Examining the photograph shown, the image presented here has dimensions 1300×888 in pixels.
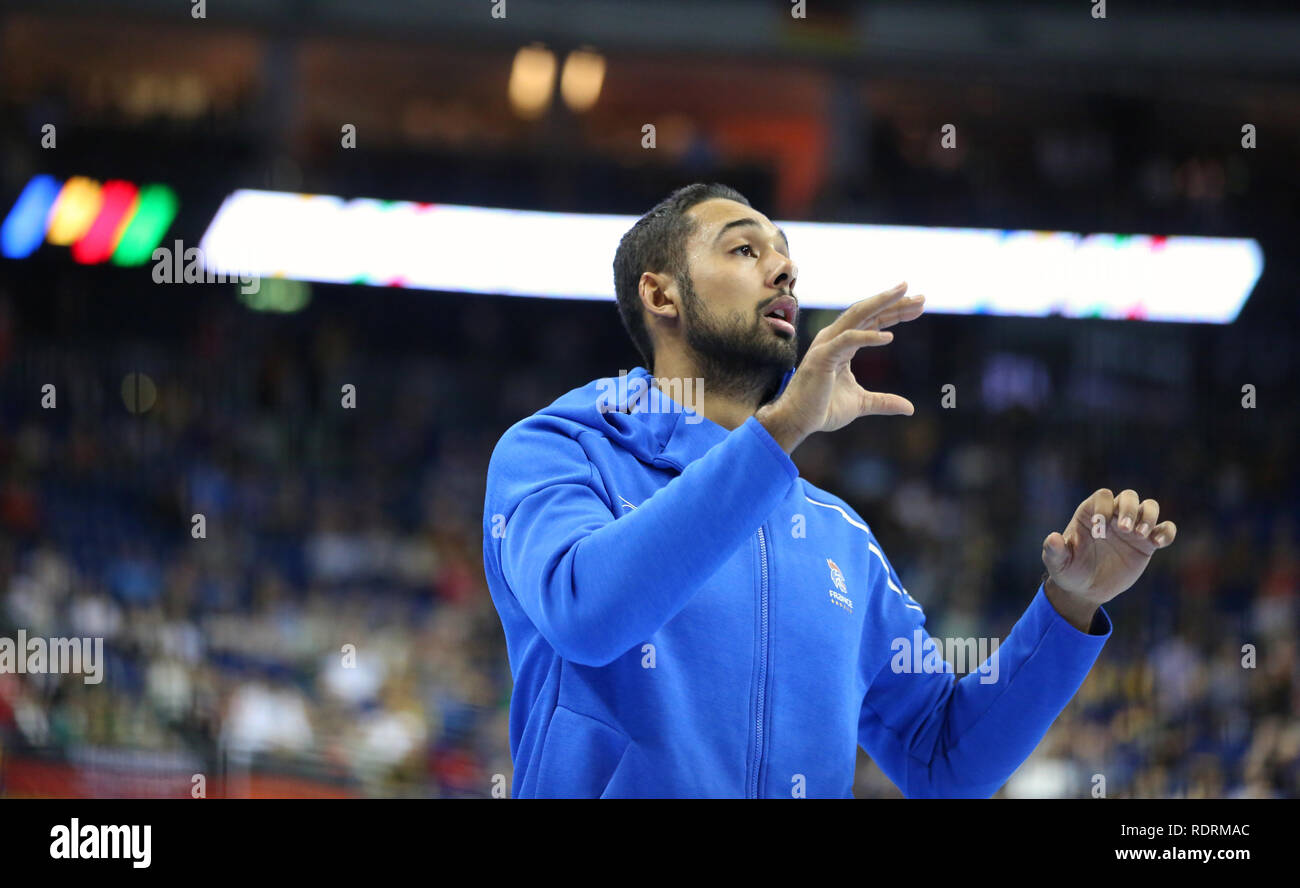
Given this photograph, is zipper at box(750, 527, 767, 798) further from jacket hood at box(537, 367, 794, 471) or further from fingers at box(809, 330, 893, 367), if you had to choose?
fingers at box(809, 330, 893, 367)

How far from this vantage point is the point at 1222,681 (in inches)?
368

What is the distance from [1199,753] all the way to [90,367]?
28.4 feet

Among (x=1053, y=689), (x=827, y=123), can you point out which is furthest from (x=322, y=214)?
(x=1053, y=689)

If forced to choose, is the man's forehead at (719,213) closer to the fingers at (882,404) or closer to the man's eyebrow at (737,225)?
the man's eyebrow at (737,225)

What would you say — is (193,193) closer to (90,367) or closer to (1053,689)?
(90,367)

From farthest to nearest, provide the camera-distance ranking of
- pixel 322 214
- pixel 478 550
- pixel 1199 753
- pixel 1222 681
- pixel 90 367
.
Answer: pixel 322 214
pixel 90 367
pixel 478 550
pixel 1222 681
pixel 1199 753

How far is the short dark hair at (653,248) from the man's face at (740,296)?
52 mm

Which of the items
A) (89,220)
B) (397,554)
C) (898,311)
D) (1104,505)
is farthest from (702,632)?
(89,220)

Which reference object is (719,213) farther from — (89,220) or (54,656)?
(89,220)

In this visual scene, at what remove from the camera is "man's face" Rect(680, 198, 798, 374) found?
222 centimetres

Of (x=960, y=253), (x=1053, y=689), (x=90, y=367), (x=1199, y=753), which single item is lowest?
(x=1199, y=753)
